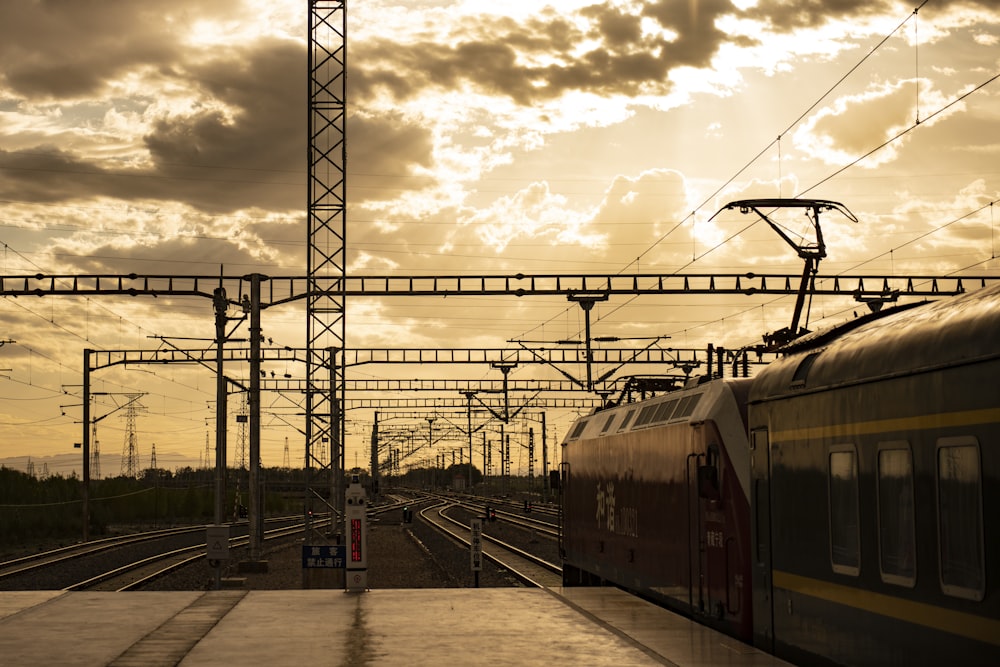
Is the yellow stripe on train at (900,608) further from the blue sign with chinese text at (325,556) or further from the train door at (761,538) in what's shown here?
the blue sign with chinese text at (325,556)

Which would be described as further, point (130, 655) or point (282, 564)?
point (282, 564)

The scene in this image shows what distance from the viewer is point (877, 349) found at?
11023 millimetres

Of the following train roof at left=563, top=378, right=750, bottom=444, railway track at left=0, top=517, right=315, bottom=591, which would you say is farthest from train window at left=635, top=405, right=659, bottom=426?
railway track at left=0, top=517, right=315, bottom=591

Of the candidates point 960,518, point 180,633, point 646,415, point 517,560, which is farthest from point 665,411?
point 517,560

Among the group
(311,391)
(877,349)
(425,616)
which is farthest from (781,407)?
(311,391)

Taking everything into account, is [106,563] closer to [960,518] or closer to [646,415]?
[646,415]

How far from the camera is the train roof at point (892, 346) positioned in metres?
9.23

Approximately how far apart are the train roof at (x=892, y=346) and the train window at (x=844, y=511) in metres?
0.66

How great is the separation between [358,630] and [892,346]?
8904 mm

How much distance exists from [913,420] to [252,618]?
11208 mm

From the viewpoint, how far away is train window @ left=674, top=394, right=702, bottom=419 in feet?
56.5

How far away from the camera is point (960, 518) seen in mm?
9094

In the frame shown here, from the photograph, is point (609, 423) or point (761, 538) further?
point (609, 423)

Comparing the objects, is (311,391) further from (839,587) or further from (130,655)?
(839,587)
